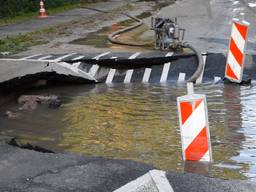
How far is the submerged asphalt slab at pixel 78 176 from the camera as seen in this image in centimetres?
539

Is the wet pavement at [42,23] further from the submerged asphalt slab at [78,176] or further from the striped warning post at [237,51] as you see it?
the submerged asphalt slab at [78,176]

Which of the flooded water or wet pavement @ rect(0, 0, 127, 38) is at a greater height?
the flooded water

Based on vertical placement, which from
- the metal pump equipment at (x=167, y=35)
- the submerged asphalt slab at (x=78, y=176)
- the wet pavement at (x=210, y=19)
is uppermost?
the submerged asphalt slab at (x=78, y=176)

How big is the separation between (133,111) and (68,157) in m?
3.33

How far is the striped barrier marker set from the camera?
630 centimetres

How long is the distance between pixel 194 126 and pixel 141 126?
2.21 metres

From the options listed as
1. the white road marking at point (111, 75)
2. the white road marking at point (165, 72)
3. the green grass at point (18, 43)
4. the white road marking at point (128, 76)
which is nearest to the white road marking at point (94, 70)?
the white road marking at point (111, 75)

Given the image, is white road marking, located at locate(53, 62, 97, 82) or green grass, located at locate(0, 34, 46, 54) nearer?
white road marking, located at locate(53, 62, 97, 82)

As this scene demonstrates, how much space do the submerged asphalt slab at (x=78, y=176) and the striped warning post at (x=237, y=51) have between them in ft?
19.0

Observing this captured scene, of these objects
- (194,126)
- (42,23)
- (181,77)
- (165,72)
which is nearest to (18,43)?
(165,72)

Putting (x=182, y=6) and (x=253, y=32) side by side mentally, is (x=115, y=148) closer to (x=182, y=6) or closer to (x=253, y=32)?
(x=253, y=32)

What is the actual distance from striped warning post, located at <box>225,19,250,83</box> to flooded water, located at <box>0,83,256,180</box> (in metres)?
0.29

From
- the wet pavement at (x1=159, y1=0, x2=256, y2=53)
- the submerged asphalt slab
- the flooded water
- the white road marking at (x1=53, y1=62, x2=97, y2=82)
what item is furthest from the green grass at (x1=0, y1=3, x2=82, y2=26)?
the submerged asphalt slab

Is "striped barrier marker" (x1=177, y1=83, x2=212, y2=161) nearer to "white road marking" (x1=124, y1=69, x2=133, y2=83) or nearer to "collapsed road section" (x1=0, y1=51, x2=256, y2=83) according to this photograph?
"collapsed road section" (x1=0, y1=51, x2=256, y2=83)
